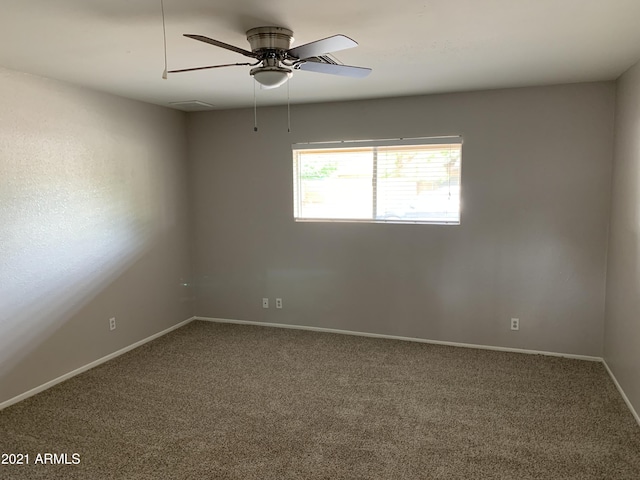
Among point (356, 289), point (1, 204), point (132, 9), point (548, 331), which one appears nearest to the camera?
point (132, 9)

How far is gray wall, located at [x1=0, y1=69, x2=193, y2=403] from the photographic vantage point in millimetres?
3230

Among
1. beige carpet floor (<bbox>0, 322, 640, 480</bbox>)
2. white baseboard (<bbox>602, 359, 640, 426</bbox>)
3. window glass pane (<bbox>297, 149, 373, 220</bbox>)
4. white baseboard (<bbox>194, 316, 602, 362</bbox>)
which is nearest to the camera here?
beige carpet floor (<bbox>0, 322, 640, 480</bbox>)

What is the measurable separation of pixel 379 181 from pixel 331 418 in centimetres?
237

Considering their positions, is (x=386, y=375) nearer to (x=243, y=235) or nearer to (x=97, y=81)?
(x=243, y=235)

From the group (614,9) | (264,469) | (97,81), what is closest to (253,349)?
(264,469)

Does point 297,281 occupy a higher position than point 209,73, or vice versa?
point 209,73

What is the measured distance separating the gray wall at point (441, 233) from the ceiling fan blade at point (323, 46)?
226 cm

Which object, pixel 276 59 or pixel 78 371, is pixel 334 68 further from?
pixel 78 371

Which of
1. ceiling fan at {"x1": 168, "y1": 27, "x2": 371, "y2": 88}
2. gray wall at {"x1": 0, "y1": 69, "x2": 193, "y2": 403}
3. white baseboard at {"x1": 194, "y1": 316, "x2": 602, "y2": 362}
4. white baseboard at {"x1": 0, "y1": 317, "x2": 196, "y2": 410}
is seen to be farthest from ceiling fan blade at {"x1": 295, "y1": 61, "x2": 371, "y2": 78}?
white baseboard at {"x1": 0, "y1": 317, "x2": 196, "y2": 410}

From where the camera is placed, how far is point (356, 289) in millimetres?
4633

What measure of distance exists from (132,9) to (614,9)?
2.32 meters

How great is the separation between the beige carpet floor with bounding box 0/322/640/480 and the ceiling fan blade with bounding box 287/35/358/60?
7.09 ft

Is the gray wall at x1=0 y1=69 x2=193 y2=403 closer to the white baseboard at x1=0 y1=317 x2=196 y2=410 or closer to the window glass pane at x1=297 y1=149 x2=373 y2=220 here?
the white baseboard at x1=0 y1=317 x2=196 y2=410

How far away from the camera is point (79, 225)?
375 cm
